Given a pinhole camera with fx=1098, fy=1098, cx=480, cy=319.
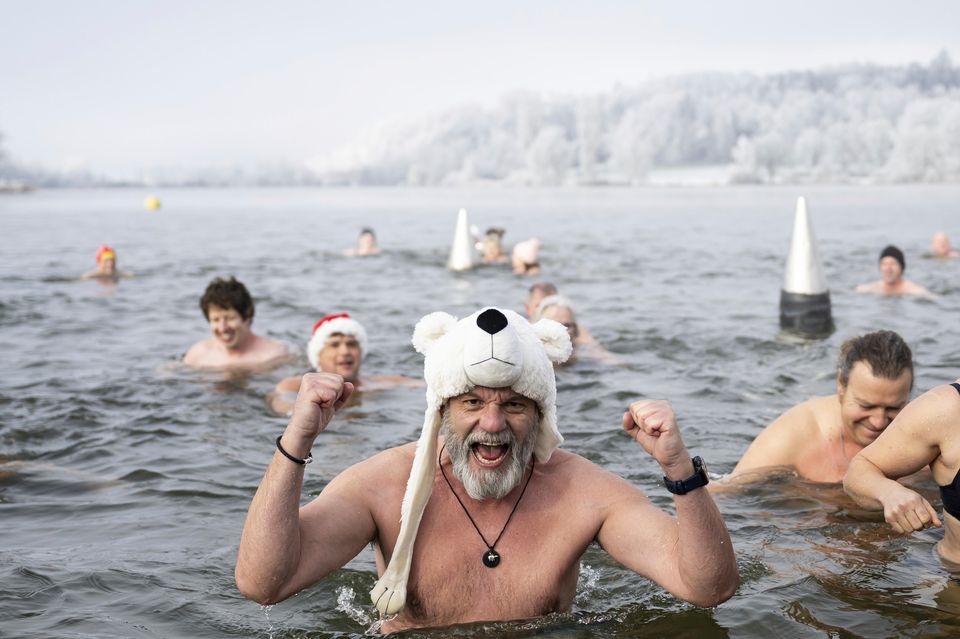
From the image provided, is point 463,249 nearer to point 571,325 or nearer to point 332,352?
point 571,325

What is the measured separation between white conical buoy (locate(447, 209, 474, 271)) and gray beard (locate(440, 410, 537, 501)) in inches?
667

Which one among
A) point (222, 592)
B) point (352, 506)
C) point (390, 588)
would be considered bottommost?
point (222, 592)

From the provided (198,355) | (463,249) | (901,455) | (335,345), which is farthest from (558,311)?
(463,249)

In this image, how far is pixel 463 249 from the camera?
20922mm

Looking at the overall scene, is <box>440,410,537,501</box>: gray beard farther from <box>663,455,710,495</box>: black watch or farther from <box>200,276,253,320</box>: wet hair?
<box>200,276,253,320</box>: wet hair

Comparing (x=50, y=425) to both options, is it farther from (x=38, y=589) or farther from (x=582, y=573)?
(x=582, y=573)

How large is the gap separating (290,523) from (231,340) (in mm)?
7480

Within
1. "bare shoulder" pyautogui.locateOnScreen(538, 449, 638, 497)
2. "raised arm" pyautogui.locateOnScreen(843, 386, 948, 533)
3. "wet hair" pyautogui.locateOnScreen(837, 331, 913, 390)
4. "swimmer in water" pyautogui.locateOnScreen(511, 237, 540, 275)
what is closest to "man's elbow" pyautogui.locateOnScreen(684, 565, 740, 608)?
"bare shoulder" pyautogui.locateOnScreen(538, 449, 638, 497)

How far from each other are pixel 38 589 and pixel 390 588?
2372 mm

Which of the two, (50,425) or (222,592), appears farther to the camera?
(50,425)

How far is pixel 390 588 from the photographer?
401 cm

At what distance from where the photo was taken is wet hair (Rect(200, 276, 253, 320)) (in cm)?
1027

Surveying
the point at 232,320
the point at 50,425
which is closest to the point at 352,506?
the point at 50,425

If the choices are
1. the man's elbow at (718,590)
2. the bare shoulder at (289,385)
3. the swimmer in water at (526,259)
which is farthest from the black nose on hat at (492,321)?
the swimmer in water at (526,259)
